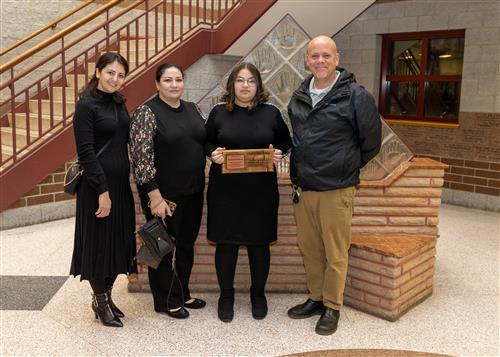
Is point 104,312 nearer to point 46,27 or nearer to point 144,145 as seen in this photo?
point 144,145

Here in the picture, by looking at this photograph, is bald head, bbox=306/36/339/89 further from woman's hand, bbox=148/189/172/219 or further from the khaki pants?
woman's hand, bbox=148/189/172/219

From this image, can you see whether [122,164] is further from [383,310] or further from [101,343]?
[383,310]

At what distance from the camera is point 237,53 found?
596 cm

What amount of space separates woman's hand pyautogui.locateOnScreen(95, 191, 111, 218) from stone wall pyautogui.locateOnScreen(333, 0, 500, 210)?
4763 millimetres

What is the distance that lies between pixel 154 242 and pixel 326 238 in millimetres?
901

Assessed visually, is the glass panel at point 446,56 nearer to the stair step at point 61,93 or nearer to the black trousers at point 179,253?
the stair step at point 61,93

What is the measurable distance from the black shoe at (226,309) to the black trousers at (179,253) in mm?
231

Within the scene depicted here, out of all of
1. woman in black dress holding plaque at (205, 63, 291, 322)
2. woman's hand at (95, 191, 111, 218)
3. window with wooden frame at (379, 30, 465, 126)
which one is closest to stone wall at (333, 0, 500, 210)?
window with wooden frame at (379, 30, 465, 126)

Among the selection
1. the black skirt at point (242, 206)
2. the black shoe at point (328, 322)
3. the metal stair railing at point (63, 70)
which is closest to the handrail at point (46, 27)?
the metal stair railing at point (63, 70)

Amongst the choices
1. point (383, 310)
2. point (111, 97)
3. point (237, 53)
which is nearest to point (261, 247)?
point (383, 310)

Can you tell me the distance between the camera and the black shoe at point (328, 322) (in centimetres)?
262

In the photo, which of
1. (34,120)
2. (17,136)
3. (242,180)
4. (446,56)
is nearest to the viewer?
(242,180)

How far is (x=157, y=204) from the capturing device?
2492 millimetres

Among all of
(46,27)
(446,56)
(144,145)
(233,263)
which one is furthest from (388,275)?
(46,27)
